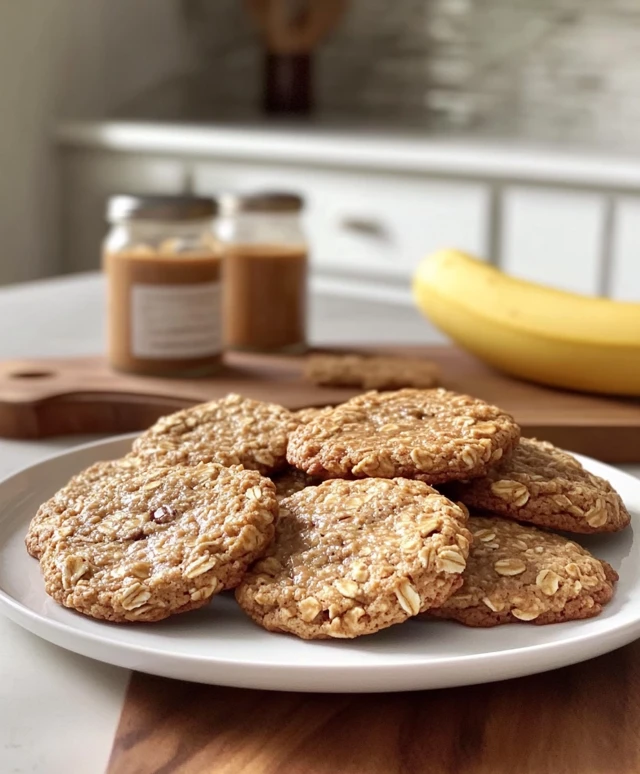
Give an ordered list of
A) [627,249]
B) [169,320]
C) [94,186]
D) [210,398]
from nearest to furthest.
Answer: [210,398] → [169,320] → [627,249] → [94,186]

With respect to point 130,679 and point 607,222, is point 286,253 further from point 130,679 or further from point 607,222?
point 607,222

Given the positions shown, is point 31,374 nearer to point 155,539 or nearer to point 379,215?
point 155,539

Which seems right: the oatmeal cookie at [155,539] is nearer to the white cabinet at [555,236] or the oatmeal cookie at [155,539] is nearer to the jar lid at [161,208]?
the jar lid at [161,208]

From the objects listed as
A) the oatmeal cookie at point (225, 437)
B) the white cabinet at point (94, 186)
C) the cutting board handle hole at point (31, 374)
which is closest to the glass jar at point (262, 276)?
the cutting board handle hole at point (31, 374)

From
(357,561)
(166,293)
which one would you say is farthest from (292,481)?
(166,293)

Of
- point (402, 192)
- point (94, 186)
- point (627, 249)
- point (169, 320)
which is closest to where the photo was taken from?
point (169, 320)

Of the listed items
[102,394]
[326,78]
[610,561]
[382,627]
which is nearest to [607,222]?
[326,78]

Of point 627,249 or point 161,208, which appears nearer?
point 161,208
